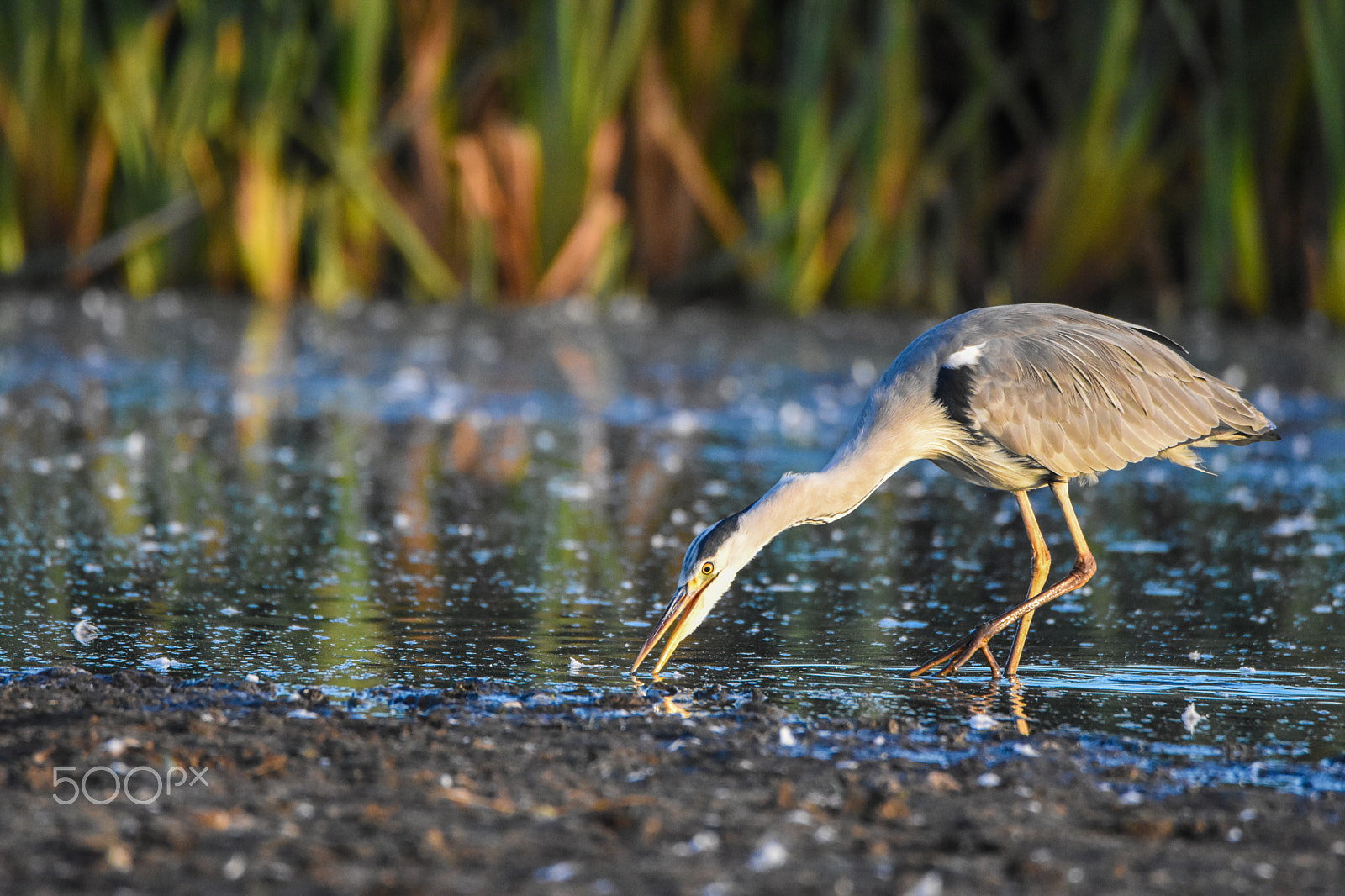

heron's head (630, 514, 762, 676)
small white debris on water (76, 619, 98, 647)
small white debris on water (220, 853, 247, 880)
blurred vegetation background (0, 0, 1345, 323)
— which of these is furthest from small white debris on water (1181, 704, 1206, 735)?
blurred vegetation background (0, 0, 1345, 323)

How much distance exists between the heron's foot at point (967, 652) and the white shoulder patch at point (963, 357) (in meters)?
0.91

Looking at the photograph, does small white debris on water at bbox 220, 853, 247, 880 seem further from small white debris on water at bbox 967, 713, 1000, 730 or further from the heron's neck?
the heron's neck

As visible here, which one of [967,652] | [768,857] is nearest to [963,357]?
Answer: [967,652]

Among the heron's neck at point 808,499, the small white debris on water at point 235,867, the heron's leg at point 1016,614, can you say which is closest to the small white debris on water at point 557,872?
the small white debris on water at point 235,867

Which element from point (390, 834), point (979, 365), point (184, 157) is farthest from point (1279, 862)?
point (184, 157)

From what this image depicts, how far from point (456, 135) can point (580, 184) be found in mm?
1791

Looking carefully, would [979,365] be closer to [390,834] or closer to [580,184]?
[390,834]

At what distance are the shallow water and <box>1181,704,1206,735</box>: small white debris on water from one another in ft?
0.07

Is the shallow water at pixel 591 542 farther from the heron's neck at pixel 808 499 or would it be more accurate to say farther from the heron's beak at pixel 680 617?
the heron's neck at pixel 808 499

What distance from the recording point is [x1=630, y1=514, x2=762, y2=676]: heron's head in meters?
5.23

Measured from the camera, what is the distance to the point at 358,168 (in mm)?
16156

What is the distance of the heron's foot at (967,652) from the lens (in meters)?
5.50

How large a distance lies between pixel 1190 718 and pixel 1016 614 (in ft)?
3.18

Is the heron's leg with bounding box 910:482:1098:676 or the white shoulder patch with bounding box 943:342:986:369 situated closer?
the heron's leg with bounding box 910:482:1098:676
